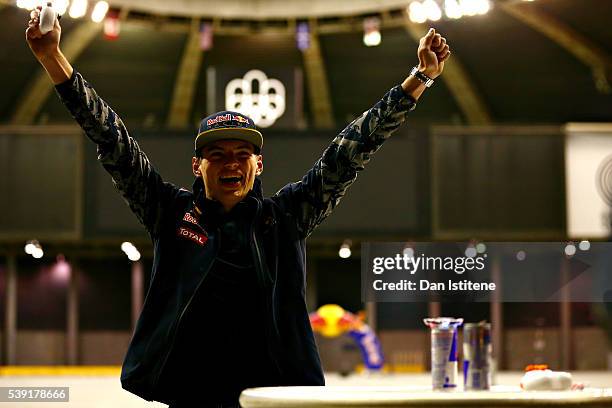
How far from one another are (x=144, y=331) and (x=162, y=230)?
289 mm

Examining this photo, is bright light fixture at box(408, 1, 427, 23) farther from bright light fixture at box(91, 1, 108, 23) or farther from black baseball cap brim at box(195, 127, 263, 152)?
black baseball cap brim at box(195, 127, 263, 152)

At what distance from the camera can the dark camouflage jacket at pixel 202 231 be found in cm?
248

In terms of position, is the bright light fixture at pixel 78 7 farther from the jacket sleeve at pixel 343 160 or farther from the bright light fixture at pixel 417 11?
the jacket sleeve at pixel 343 160

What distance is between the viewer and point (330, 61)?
15477 millimetres

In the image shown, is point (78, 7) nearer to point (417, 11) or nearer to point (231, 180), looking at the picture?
point (417, 11)

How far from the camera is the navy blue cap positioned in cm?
260

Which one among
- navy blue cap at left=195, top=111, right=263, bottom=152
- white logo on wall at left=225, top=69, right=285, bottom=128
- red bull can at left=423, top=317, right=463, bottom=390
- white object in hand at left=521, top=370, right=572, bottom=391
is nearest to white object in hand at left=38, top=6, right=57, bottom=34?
navy blue cap at left=195, top=111, right=263, bottom=152

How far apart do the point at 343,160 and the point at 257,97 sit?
10698 mm

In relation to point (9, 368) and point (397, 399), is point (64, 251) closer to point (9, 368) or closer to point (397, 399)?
point (9, 368)

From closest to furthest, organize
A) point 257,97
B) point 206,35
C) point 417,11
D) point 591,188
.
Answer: point 417,11
point 257,97
point 591,188
point 206,35

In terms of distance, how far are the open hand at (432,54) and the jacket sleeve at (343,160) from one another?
98 millimetres

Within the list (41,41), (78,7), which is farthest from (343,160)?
(78,7)

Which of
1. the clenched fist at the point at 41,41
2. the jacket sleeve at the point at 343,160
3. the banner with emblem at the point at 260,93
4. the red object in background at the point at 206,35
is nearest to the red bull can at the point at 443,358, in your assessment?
the jacket sleeve at the point at 343,160

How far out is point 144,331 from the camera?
8.30ft
